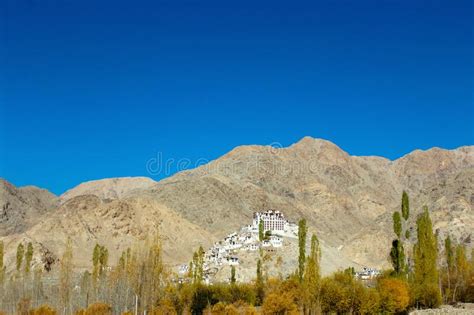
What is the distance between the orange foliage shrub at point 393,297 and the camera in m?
62.0

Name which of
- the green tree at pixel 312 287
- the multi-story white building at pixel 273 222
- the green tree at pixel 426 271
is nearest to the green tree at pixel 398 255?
the green tree at pixel 426 271

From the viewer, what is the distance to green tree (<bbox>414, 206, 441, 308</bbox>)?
6525 centimetres

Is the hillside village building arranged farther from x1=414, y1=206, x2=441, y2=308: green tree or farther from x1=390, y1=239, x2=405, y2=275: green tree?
x1=414, y1=206, x2=441, y2=308: green tree

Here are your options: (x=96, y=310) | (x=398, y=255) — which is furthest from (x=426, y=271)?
(x=96, y=310)

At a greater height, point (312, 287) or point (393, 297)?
point (312, 287)

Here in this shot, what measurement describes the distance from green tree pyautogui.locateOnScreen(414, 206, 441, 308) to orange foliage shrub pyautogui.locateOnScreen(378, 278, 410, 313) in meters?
3.23

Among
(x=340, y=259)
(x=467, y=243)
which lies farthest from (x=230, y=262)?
(x=467, y=243)

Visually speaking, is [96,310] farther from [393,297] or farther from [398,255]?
[398,255]

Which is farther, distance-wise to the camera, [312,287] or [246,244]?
[246,244]

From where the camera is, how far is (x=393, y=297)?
62.1 meters

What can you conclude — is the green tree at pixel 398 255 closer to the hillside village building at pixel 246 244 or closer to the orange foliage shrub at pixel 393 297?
the orange foliage shrub at pixel 393 297

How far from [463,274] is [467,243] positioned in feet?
237

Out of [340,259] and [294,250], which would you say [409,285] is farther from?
[340,259]

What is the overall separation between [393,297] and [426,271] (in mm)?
6837
